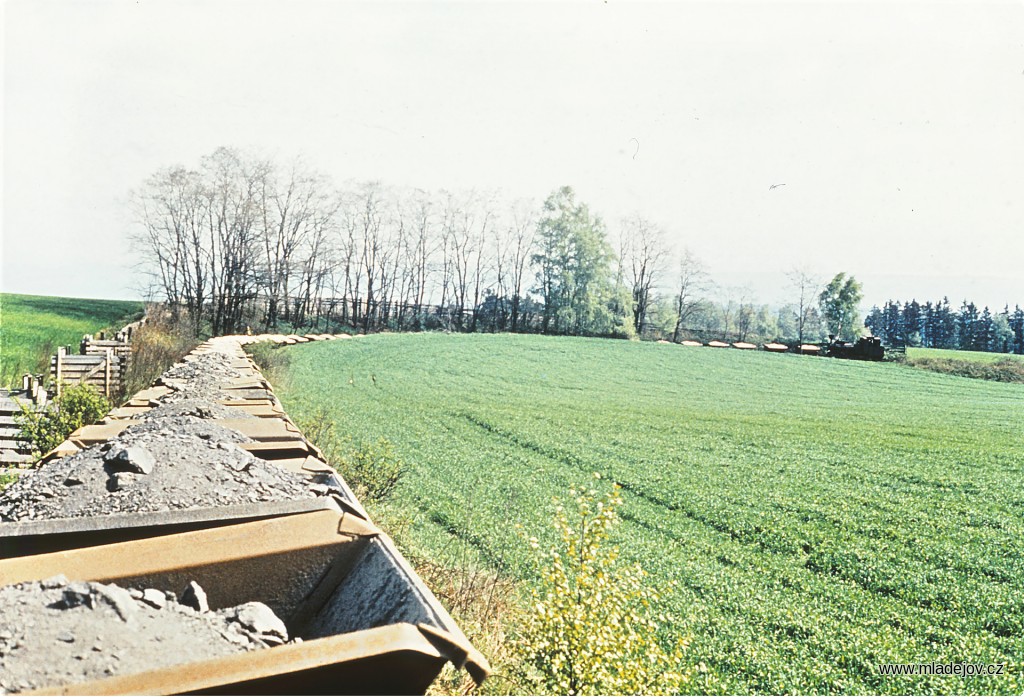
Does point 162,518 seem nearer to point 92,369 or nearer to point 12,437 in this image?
point 12,437

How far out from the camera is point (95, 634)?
1494 millimetres

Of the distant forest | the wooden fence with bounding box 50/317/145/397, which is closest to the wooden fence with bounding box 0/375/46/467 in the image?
the wooden fence with bounding box 50/317/145/397

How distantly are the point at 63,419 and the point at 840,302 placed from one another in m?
43.5

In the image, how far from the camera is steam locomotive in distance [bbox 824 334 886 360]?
111 ft

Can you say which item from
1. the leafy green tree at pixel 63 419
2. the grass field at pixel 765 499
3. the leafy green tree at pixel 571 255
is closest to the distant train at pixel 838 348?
the leafy green tree at pixel 571 255

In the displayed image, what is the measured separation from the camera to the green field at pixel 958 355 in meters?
22.7

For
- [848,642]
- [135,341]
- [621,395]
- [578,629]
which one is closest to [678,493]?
[848,642]

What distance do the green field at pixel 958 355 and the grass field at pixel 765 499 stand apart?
1988 mm

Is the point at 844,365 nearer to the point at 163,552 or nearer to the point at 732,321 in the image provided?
the point at 732,321

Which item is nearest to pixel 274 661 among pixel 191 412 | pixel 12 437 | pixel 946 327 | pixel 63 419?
pixel 191 412

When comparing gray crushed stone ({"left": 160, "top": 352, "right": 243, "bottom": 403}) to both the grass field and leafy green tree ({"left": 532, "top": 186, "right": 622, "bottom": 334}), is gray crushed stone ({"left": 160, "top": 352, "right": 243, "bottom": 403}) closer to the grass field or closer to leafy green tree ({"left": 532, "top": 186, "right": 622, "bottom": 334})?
the grass field

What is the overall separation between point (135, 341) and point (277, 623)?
12072 millimetres

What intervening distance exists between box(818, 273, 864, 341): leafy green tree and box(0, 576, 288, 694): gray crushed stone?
44.3 m

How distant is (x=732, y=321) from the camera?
159 feet
